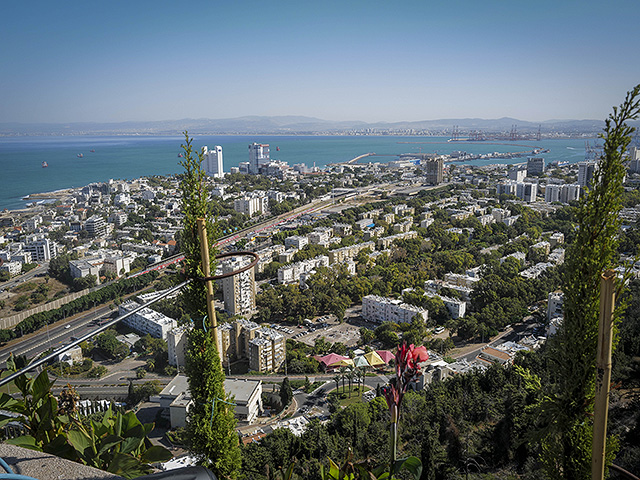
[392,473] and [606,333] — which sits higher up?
[606,333]

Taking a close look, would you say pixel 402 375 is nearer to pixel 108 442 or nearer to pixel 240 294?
pixel 108 442

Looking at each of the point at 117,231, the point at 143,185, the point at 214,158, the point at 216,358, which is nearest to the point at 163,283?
the point at 117,231

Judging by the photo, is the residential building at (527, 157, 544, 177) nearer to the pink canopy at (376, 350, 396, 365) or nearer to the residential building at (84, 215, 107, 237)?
the residential building at (84, 215, 107, 237)

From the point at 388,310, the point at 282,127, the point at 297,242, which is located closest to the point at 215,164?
the point at 297,242

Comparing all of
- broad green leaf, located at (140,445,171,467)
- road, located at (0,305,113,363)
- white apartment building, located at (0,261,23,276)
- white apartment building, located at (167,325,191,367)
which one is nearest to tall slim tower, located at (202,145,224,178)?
white apartment building, located at (0,261,23,276)

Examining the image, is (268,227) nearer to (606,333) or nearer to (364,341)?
(364,341)

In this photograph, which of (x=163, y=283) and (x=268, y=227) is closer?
(x=163, y=283)
